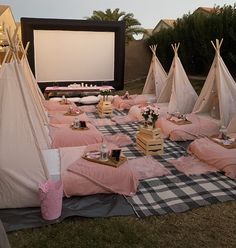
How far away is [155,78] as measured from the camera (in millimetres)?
8438

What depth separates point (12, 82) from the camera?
121 inches

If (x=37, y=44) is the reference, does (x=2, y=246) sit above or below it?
below

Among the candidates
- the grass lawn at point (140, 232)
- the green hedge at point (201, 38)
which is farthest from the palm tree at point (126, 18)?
the grass lawn at point (140, 232)

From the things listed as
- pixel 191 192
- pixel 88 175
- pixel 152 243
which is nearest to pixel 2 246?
pixel 152 243

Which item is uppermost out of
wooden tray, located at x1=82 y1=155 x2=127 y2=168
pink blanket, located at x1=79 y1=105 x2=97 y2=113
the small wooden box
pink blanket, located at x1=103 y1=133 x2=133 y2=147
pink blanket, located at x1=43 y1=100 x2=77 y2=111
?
wooden tray, located at x1=82 y1=155 x2=127 y2=168

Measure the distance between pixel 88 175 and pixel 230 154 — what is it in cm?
180

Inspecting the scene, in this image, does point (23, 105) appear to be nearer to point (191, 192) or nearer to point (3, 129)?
point (3, 129)

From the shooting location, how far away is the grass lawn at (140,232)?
2.45m

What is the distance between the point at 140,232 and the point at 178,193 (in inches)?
32.5

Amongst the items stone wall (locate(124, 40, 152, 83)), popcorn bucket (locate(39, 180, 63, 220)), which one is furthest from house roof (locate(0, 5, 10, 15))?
popcorn bucket (locate(39, 180, 63, 220))

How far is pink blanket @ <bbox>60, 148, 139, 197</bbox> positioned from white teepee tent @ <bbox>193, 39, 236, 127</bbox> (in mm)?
2844

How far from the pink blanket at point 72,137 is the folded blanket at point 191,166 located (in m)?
1.24

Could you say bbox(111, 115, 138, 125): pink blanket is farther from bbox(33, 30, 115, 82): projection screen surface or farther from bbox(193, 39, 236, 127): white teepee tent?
bbox(33, 30, 115, 82): projection screen surface

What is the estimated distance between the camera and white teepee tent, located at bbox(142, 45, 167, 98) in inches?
328
